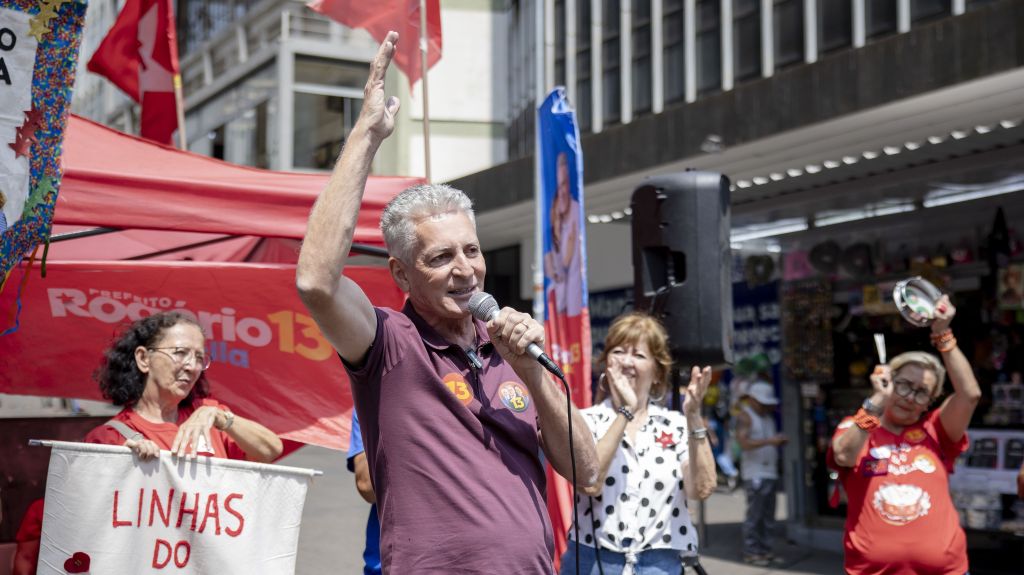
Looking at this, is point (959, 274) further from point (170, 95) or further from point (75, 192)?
point (75, 192)

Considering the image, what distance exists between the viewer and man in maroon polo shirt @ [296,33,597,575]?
2.19 metres

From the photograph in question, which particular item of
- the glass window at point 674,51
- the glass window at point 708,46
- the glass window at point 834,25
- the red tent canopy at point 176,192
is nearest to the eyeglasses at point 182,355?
the red tent canopy at point 176,192

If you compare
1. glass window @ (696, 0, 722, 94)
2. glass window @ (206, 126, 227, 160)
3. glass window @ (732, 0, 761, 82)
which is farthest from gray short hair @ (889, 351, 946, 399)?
glass window @ (206, 126, 227, 160)

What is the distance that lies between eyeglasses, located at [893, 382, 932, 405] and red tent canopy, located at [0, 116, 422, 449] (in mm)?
2404

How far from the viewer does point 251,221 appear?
4691 millimetres

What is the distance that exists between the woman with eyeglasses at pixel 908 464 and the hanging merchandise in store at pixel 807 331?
16.6ft

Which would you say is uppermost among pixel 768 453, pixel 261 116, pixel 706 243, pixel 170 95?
pixel 261 116

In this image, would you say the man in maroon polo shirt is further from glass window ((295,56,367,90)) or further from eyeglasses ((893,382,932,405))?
glass window ((295,56,367,90))

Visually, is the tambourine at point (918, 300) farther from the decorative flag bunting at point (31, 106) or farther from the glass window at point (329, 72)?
the glass window at point (329, 72)

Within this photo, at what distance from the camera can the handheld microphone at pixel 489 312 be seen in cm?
221

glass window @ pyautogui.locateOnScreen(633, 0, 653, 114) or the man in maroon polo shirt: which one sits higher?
glass window @ pyautogui.locateOnScreen(633, 0, 653, 114)

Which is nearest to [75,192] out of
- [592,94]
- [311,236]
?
[311,236]

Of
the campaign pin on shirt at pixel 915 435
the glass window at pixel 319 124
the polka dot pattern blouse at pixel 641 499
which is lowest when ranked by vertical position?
the polka dot pattern blouse at pixel 641 499

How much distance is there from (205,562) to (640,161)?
829cm
